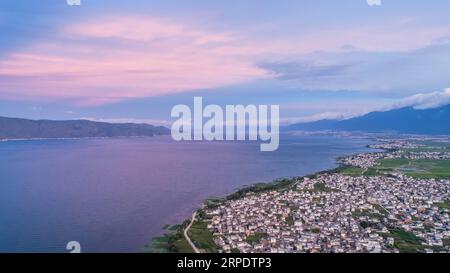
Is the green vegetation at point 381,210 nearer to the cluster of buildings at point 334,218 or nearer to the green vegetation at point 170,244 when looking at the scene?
the cluster of buildings at point 334,218

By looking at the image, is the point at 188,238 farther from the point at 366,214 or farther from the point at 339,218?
the point at 366,214

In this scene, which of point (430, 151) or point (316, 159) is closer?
point (430, 151)

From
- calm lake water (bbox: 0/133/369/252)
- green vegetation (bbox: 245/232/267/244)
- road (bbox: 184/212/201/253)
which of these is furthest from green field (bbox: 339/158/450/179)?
green vegetation (bbox: 245/232/267/244)

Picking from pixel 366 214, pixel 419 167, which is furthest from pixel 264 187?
pixel 419 167

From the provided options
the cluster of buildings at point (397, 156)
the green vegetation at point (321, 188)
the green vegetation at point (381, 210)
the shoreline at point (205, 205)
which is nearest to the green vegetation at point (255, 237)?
the shoreline at point (205, 205)
